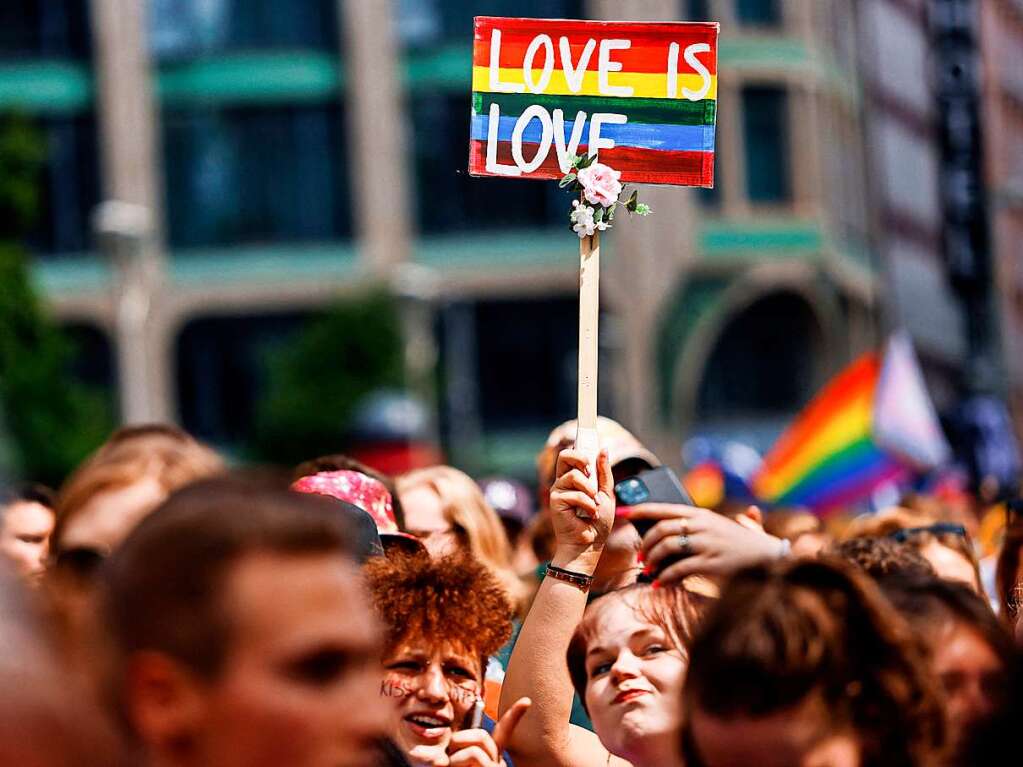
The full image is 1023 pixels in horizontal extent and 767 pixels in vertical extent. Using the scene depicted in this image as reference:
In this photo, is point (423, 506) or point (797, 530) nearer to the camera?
point (423, 506)

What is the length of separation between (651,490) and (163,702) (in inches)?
114

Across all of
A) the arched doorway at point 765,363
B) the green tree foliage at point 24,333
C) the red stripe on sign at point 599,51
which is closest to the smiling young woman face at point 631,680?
the red stripe on sign at point 599,51

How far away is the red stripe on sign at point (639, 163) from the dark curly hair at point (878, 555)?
0.99 meters

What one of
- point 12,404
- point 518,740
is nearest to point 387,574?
point 518,740

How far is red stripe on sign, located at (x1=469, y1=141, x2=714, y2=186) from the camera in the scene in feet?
16.5

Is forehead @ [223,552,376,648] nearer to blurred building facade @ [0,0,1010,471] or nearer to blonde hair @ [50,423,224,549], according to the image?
blonde hair @ [50,423,224,549]

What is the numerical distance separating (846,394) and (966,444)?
525cm

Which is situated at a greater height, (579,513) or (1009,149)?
(579,513)

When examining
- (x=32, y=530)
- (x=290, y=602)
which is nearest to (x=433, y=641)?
(x=290, y=602)

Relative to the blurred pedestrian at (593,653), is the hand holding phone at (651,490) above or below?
above

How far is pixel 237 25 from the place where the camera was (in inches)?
1587

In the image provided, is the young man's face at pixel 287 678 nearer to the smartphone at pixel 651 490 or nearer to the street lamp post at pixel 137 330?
the smartphone at pixel 651 490

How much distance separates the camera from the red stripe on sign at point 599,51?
5.07 meters

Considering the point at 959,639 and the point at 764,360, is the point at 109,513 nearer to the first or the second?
the point at 959,639
